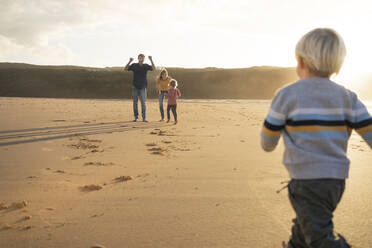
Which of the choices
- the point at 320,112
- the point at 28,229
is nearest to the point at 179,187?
the point at 28,229

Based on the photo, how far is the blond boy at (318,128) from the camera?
65.8 inches

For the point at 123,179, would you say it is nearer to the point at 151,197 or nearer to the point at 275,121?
the point at 151,197

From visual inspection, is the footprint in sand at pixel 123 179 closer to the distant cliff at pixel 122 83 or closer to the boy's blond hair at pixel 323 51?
the boy's blond hair at pixel 323 51

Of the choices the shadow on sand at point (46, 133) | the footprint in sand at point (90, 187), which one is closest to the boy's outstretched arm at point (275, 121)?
the footprint in sand at point (90, 187)

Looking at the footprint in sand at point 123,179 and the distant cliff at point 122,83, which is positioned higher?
the distant cliff at point 122,83

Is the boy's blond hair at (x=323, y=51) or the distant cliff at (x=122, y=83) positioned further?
the distant cliff at (x=122, y=83)

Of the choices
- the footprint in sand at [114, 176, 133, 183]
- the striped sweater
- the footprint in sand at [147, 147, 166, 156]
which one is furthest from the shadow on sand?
the striped sweater

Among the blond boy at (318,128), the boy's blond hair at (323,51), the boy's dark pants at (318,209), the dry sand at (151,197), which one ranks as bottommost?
the dry sand at (151,197)

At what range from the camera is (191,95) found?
5459 centimetres

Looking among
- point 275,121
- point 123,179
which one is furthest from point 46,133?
point 275,121

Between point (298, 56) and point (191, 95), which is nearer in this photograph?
point (298, 56)

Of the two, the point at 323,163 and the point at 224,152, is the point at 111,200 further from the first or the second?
the point at 224,152

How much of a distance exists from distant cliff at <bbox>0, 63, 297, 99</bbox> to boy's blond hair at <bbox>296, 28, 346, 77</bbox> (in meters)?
49.5

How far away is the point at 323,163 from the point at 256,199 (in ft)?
4.88
